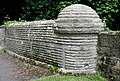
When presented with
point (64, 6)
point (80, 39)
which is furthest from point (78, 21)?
point (64, 6)

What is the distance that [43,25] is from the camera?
6637 mm

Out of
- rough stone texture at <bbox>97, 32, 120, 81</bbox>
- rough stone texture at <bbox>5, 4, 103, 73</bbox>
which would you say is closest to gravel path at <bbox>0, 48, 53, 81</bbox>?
rough stone texture at <bbox>5, 4, 103, 73</bbox>

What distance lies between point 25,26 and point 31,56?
106cm

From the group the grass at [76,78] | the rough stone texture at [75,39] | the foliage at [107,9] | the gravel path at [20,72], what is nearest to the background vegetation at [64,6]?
the foliage at [107,9]

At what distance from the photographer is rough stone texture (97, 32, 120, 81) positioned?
5.20 meters

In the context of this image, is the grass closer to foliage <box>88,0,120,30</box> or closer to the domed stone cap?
the domed stone cap

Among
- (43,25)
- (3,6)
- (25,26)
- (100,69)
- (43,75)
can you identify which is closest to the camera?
(100,69)

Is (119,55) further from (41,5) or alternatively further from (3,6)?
(3,6)

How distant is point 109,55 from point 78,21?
0.92m

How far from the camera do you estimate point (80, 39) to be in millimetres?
5613

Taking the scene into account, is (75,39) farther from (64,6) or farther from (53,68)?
(64,6)

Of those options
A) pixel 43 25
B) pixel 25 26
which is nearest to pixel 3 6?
pixel 25 26

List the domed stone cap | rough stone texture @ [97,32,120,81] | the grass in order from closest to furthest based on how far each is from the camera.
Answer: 1. rough stone texture @ [97,32,120,81]
2. the grass
3. the domed stone cap

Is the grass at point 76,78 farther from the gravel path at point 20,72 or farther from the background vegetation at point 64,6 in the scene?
the background vegetation at point 64,6
